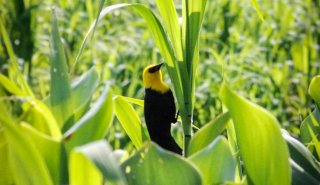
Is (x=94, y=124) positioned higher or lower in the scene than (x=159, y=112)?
higher

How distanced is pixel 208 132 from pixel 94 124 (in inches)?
8.5

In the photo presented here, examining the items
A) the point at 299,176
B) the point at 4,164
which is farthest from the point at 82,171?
the point at 299,176

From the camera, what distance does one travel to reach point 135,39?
4.74m

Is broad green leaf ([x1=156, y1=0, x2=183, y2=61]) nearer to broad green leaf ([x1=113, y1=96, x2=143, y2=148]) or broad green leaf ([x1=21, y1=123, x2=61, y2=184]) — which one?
broad green leaf ([x1=113, y1=96, x2=143, y2=148])

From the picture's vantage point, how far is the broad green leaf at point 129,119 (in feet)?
4.65

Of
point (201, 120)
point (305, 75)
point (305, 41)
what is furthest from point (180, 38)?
point (305, 41)

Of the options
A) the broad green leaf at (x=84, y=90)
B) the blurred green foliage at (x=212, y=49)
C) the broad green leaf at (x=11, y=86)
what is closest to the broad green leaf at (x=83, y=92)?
the broad green leaf at (x=84, y=90)

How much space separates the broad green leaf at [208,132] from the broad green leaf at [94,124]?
185 millimetres

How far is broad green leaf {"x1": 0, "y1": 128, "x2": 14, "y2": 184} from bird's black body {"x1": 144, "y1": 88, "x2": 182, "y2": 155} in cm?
42

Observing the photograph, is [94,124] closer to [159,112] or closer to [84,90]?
[84,90]

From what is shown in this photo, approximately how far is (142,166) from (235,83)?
121 inches

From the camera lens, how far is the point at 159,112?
5.14ft

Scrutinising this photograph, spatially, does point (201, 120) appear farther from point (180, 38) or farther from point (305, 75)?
point (180, 38)

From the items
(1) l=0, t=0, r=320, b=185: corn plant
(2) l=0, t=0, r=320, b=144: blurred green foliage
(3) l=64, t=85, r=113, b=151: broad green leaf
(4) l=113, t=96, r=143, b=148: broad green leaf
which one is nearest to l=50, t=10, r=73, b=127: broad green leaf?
(1) l=0, t=0, r=320, b=185: corn plant
